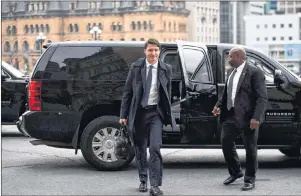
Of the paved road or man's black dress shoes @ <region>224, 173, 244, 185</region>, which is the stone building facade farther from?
man's black dress shoes @ <region>224, 173, 244, 185</region>

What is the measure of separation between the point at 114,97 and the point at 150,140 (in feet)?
6.78

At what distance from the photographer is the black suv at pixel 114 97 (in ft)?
32.0

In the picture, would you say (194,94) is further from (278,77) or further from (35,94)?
(35,94)

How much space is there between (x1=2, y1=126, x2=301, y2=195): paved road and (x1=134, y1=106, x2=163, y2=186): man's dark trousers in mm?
384

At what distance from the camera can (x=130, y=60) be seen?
995 cm

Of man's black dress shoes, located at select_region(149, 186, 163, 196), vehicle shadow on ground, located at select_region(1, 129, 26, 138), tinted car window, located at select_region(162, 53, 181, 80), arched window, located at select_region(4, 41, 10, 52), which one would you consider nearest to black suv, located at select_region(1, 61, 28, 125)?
vehicle shadow on ground, located at select_region(1, 129, 26, 138)

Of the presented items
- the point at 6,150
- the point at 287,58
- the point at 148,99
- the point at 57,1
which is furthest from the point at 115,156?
the point at 57,1

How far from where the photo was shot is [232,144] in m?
8.47

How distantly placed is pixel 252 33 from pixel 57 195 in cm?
17922

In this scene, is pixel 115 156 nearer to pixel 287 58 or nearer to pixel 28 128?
pixel 28 128

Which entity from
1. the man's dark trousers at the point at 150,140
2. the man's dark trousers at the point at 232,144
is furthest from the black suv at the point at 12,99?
the man's dark trousers at the point at 232,144

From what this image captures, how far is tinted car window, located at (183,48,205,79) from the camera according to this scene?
32.1 feet

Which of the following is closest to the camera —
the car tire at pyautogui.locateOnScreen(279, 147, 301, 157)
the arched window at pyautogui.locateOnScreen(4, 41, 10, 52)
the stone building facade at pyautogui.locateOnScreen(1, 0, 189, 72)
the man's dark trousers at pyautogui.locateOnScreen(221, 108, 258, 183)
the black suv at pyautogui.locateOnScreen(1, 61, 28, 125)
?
the man's dark trousers at pyautogui.locateOnScreen(221, 108, 258, 183)

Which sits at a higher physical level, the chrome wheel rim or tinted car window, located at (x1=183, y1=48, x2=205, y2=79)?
tinted car window, located at (x1=183, y1=48, x2=205, y2=79)
